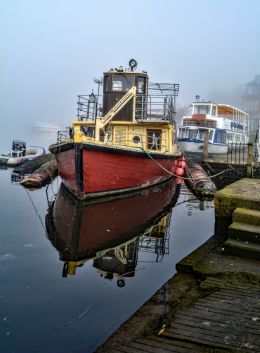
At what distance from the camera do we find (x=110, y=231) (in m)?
10.3

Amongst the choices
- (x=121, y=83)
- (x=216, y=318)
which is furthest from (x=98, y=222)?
(x=121, y=83)

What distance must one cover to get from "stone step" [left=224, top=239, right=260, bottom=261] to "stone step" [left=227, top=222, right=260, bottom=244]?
0.25 feet

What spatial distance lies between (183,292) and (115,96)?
14.5 m

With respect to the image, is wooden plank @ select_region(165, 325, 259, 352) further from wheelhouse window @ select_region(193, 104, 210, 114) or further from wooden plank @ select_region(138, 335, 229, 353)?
wheelhouse window @ select_region(193, 104, 210, 114)

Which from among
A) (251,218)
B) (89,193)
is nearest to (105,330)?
(251,218)

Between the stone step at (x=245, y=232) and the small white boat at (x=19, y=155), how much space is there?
26.5 meters

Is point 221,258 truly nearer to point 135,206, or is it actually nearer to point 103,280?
point 103,280

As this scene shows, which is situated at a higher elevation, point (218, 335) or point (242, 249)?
point (242, 249)

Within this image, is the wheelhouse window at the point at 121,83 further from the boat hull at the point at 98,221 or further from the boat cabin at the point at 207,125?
the boat cabin at the point at 207,125

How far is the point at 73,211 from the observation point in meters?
12.8

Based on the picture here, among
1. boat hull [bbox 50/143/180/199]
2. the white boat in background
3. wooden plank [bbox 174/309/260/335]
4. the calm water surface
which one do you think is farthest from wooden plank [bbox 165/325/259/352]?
the white boat in background

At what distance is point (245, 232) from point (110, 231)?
173 inches

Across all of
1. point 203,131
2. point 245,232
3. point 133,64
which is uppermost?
point 133,64

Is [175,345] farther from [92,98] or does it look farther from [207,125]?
[207,125]
